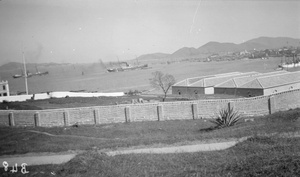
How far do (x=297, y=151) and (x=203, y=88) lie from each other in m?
35.5

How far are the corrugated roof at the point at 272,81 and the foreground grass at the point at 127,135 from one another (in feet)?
64.6

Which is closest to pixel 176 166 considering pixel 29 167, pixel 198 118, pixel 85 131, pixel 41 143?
pixel 29 167

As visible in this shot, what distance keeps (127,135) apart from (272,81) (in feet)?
89.3

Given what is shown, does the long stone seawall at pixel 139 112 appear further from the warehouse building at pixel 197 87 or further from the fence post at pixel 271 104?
the warehouse building at pixel 197 87

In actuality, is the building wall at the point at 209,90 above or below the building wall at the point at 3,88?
below

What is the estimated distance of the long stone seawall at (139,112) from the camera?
817 inches

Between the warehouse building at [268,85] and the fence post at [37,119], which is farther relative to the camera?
the warehouse building at [268,85]

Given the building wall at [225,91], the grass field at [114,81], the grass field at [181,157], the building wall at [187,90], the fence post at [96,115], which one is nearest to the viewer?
the grass field at [181,157]

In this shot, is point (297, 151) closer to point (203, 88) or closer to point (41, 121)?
point (41, 121)

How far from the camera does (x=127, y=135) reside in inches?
662

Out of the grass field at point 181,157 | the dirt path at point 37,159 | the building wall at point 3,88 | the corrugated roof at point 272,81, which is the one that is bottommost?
the dirt path at point 37,159

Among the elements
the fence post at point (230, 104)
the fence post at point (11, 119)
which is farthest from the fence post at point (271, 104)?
the fence post at point (11, 119)

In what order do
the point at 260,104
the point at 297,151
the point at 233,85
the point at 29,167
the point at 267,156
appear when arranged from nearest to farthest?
the point at 267,156, the point at 297,151, the point at 29,167, the point at 260,104, the point at 233,85

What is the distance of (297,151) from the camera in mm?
8750
